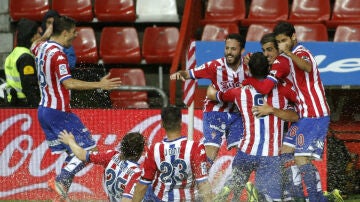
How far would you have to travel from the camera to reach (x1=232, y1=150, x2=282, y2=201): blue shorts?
7734mm

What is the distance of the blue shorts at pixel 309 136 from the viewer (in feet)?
25.6

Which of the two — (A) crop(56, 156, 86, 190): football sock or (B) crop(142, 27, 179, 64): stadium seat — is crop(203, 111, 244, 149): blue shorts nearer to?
(A) crop(56, 156, 86, 190): football sock

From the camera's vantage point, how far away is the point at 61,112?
8.58 m

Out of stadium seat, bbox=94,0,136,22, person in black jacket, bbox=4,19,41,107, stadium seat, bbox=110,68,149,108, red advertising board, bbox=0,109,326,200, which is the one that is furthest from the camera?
stadium seat, bbox=94,0,136,22

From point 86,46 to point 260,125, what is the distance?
15.5 feet

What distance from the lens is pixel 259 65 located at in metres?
7.63

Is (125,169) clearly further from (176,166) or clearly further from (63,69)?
(63,69)

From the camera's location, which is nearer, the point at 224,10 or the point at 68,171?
the point at 68,171

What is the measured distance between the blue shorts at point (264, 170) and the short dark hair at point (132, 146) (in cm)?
116

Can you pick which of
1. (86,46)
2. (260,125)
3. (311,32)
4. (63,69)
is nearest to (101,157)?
(63,69)

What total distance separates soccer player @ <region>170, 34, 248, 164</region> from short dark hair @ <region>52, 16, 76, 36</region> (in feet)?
3.47

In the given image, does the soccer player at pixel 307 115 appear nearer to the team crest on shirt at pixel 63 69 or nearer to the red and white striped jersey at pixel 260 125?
the red and white striped jersey at pixel 260 125

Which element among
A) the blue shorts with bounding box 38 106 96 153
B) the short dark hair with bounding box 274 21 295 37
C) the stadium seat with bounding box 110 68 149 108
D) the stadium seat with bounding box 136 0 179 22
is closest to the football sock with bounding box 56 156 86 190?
the blue shorts with bounding box 38 106 96 153

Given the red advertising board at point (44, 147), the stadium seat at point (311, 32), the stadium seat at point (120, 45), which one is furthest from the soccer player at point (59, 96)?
the stadium seat at point (311, 32)
